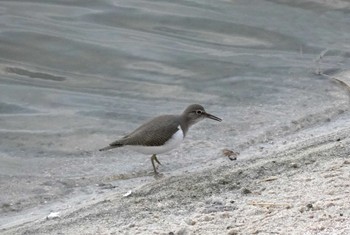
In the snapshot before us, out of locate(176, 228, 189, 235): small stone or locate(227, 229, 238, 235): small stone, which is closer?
locate(227, 229, 238, 235): small stone

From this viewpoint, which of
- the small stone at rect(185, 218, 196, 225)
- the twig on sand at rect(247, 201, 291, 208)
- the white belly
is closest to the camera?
the small stone at rect(185, 218, 196, 225)

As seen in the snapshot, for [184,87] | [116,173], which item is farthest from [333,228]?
[184,87]

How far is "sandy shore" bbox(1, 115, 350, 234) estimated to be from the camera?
607 centimetres

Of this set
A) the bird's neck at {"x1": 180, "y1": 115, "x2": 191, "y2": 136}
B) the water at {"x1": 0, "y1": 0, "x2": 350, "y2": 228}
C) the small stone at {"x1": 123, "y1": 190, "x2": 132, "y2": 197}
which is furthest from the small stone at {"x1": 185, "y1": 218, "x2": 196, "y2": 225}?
the bird's neck at {"x1": 180, "y1": 115, "x2": 191, "y2": 136}

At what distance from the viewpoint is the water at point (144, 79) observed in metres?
9.23

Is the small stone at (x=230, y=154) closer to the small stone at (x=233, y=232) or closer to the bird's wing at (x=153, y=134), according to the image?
the bird's wing at (x=153, y=134)

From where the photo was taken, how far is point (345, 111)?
10297mm

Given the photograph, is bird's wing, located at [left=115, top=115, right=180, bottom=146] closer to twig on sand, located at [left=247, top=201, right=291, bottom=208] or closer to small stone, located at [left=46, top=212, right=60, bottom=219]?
small stone, located at [left=46, top=212, right=60, bottom=219]

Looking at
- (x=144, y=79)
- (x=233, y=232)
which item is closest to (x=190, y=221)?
(x=233, y=232)

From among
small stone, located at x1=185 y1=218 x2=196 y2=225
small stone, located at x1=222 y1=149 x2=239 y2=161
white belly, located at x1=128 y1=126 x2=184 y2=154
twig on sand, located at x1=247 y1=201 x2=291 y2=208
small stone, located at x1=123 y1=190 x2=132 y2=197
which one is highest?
twig on sand, located at x1=247 y1=201 x2=291 y2=208

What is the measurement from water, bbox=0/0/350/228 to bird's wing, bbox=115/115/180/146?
1.22ft

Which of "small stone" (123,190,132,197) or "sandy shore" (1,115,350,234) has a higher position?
"sandy shore" (1,115,350,234)

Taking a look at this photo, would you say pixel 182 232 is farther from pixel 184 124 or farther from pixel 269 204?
pixel 184 124

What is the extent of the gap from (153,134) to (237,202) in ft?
→ 6.63
